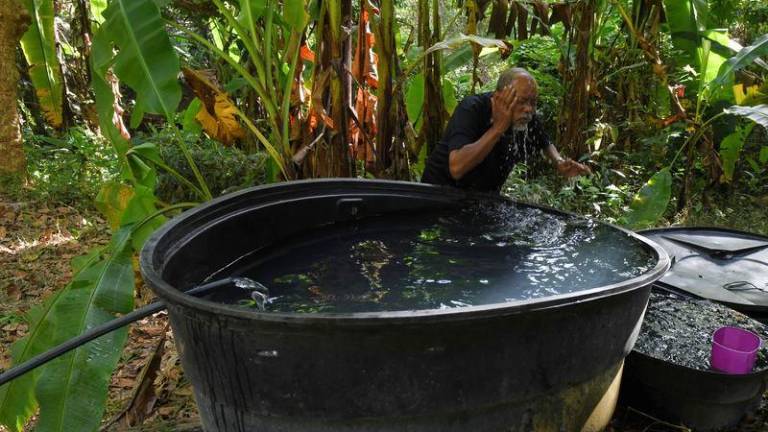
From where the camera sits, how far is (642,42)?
15.9ft

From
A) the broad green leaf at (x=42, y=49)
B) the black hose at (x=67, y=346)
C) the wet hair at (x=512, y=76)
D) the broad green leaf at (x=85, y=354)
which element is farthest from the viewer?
the broad green leaf at (x=42, y=49)

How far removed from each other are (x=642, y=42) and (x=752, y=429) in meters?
3.39

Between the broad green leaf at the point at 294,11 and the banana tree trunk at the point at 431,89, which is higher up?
the broad green leaf at the point at 294,11

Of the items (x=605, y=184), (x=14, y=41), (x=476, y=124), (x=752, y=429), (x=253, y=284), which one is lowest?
(x=752, y=429)

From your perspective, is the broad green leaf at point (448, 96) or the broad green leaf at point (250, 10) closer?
the broad green leaf at point (250, 10)

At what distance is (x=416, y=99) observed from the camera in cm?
455

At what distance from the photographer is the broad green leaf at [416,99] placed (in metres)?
4.49

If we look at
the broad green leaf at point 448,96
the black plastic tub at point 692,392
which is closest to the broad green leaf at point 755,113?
the broad green leaf at point 448,96

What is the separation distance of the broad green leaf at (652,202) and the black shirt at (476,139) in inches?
47.4

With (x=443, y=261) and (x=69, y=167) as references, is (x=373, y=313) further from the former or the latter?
(x=69, y=167)

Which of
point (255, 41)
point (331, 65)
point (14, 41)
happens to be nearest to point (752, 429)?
point (331, 65)

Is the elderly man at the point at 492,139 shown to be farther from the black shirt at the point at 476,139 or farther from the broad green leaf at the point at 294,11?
the broad green leaf at the point at 294,11

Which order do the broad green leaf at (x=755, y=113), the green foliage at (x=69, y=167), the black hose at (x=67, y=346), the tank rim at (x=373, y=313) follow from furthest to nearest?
1. the green foliage at (x=69, y=167)
2. the broad green leaf at (x=755, y=113)
3. the black hose at (x=67, y=346)
4. the tank rim at (x=373, y=313)

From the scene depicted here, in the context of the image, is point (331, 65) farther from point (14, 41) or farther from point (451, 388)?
point (14, 41)
